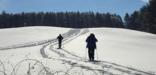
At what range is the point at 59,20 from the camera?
169875mm

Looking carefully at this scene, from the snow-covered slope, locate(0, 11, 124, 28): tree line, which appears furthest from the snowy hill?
locate(0, 11, 124, 28): tree line

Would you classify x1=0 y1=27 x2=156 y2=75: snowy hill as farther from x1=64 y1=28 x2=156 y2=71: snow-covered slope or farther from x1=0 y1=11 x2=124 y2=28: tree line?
x1=0 y1=11 x2=124 y2=28: tree line

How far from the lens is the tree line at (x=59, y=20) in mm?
166625

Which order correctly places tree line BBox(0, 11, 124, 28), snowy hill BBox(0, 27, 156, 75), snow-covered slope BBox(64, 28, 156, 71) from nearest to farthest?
snowy hill BBox(0, 27, 156, 75), snow-covered slope BBox(64, 28, 156, 71), tree line BBox(0, 11, 124, 28)

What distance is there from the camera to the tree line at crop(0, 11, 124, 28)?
16662 cm

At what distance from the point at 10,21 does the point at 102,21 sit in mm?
43853

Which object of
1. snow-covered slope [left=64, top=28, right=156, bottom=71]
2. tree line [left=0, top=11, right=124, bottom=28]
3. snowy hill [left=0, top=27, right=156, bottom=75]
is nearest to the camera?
snowy hill [left=0, top=27, right=156, bottom=75]

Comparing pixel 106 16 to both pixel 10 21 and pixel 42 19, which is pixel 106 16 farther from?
pixel 10 21

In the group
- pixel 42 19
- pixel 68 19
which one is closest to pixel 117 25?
pixel 68 19

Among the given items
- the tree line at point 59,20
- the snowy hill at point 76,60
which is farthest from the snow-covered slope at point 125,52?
the tree line at point 59,20

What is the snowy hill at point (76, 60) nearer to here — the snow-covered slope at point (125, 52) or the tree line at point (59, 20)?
the snow-covered slope at point (125, 52)

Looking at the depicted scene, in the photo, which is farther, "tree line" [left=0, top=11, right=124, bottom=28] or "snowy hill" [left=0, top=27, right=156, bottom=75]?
"tree line" [left=0, top=11, right=124, bottom=28]

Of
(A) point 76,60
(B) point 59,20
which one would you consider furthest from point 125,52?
(B) point 59,20

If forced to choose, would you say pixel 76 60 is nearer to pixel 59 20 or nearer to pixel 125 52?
pixel 125 52
